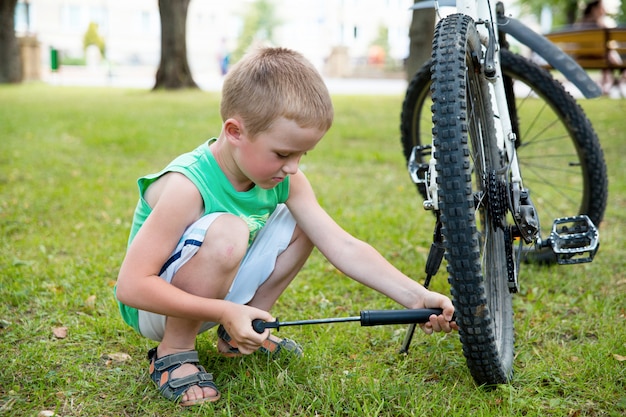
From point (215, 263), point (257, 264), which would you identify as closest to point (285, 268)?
point (257, 264)

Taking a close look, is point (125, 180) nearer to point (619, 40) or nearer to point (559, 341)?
point (559, 341)

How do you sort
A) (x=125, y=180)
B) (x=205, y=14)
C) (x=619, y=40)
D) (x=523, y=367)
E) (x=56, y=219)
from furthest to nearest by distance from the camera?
(x=205, y=14) < (x=619, y=40) < (x=125, y=180) < (x=56, y=219) < (x=523, y=367)

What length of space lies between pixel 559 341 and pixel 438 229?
0.74m

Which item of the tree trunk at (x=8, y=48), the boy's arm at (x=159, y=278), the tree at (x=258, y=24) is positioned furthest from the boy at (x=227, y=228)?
the tree at (x=258, y=24)

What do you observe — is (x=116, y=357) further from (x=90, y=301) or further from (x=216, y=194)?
(x=216, y=194)

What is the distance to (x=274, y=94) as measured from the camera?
178 centimetres

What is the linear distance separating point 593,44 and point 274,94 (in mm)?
Answer: 6159

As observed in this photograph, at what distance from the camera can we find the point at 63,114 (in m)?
9.37

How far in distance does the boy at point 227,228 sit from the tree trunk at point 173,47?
44.0 ft

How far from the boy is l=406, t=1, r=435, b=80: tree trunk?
5581 millimetres

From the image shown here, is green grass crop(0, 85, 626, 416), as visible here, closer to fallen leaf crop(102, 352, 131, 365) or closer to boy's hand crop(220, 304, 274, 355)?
fallen leaf crop(102, 352, 131, 365)

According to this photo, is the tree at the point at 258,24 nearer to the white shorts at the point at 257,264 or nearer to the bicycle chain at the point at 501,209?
the white shorts at the point at 257,264

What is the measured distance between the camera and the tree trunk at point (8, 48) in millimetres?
18688

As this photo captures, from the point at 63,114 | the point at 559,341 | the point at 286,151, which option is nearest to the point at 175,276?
the point at 286,151
